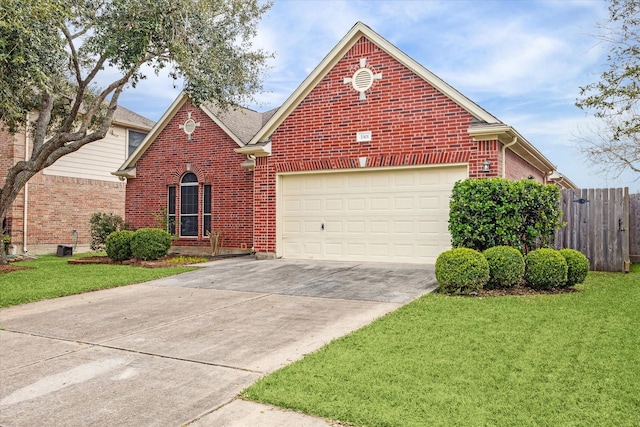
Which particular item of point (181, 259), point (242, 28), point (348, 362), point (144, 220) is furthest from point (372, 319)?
point (144, 220)

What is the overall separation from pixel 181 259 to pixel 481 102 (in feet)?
32.2

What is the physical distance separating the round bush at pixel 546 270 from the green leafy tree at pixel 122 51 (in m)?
10.1

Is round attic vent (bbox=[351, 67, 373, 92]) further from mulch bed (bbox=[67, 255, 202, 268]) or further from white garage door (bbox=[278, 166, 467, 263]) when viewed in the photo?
mulch bed (bbox=[67, 255, 202, 268])

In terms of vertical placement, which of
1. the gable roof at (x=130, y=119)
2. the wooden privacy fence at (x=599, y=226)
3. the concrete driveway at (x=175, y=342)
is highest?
the gable roof at (x=130, y=119)

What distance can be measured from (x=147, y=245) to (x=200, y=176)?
4.20 metres

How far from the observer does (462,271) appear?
8391 millimetres

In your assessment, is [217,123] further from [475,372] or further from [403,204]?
[475,372]

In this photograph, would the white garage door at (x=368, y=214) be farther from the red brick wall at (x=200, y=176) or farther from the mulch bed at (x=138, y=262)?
the mulch bed at (x=138, y=262)

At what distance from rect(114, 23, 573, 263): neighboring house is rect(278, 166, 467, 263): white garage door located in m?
0.03

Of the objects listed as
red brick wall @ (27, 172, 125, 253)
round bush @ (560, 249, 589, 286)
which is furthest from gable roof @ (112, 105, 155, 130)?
round bush @ (560, 249, 589, 286)

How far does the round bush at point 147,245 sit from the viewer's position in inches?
570

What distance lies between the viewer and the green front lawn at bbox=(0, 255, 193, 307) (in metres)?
9.62

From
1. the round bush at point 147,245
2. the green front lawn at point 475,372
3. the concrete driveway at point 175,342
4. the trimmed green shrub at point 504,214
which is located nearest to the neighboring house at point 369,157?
the trimmed green shrub at point 504,214

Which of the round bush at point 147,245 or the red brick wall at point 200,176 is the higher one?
the red brick wall at point 200,176
